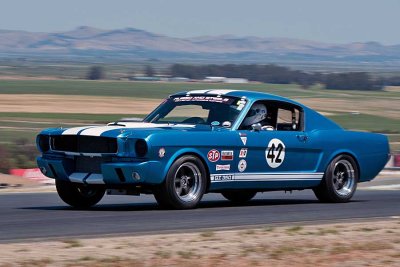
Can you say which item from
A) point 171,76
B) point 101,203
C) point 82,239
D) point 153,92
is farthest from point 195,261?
point 171,76

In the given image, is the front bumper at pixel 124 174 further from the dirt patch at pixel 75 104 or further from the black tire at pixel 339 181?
the dirt patch at pixel 75 104

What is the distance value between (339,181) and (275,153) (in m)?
1.37

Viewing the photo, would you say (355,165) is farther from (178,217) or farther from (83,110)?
(83,110)

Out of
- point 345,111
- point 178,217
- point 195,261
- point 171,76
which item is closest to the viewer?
point 195,261

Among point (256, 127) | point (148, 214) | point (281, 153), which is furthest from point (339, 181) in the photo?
point (148, 214)

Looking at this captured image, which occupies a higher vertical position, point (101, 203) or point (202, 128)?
point (202, 128)

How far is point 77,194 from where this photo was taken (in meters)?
12.9

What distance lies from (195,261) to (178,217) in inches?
125

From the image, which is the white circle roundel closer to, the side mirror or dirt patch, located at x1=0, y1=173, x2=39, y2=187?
the side mirror

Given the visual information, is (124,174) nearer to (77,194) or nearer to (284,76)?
(77,194)

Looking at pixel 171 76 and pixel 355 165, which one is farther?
pixel 171 76

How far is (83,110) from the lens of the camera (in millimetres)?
73250

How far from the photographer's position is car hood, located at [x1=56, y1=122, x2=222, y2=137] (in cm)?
1179

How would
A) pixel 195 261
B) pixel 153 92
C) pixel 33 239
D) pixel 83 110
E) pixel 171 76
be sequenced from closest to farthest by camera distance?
pixel 195 261 → pixel 33 239 → pixel 83 110 → pixel 153 92 → pixel 171 76
